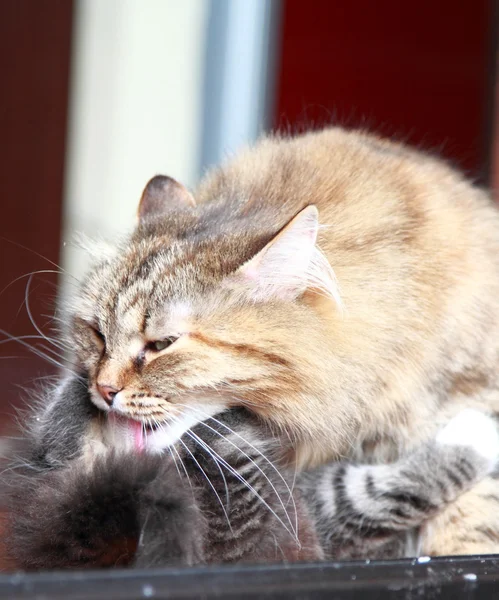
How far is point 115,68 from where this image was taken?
11.3 feet

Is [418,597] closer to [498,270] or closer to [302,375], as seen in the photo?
[302,375]

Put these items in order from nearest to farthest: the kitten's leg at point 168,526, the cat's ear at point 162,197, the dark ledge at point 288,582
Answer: the dark ledge at point 288,582 → the kitten's leg at point 168,526 → the cat's ear at point 162,197

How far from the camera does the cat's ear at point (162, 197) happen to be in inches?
58.4

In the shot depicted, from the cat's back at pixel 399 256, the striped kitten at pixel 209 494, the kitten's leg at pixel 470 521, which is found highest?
the cat's back at pixel 399 256

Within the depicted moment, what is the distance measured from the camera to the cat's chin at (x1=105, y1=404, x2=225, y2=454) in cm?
119

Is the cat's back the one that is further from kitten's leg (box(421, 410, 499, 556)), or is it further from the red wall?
the red wall

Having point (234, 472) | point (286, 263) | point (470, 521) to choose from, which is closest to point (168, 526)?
point (234, 472)

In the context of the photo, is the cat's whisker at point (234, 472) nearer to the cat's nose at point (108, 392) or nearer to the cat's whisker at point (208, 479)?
the cat's whisker at point (208, 479)

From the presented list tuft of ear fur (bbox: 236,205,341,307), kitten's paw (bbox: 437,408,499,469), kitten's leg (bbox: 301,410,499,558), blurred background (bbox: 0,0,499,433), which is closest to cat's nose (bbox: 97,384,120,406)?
tuft of ear fur (bbox: 236,205,341,307)

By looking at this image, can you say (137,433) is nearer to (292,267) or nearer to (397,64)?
(292,267)

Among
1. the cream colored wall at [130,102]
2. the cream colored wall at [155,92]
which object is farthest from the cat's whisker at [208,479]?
the cream colored wall at [130,102]

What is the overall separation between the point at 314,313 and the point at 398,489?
32 cm

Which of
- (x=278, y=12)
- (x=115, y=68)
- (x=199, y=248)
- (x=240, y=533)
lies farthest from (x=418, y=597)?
(x=115, y=68)

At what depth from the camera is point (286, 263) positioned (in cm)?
120
